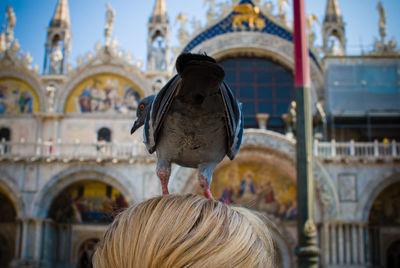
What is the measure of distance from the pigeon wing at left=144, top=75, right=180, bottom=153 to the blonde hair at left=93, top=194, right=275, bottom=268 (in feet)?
3.54

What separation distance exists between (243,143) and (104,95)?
5878 millimetres

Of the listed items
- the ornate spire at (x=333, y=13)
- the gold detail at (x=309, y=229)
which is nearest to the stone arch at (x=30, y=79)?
the ornate spire at (x=333, y=13)

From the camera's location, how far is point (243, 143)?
57.6ft

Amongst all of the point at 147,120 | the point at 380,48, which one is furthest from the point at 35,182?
the point at 147,120

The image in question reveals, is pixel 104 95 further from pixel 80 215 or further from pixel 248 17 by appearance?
pixel 248 17

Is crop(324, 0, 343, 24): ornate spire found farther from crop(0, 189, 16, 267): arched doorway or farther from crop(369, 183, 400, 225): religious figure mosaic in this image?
crop(0, 189, 16, 267): arched doorway

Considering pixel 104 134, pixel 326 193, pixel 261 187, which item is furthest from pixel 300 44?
pixel 104 134

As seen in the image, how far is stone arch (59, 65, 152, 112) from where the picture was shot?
19.8m

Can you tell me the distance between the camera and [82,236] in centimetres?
1878

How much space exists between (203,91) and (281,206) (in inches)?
650

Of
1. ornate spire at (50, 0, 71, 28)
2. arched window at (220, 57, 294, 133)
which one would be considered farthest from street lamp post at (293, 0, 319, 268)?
ornate spire at (50, 0, 71, 28)

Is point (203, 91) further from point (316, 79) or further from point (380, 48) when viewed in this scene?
point (380, 48)

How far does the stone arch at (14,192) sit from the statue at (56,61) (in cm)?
455

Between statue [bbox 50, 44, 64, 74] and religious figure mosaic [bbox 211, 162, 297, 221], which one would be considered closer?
religious figure mosaic [bbox 211, 162, 297, 221]
